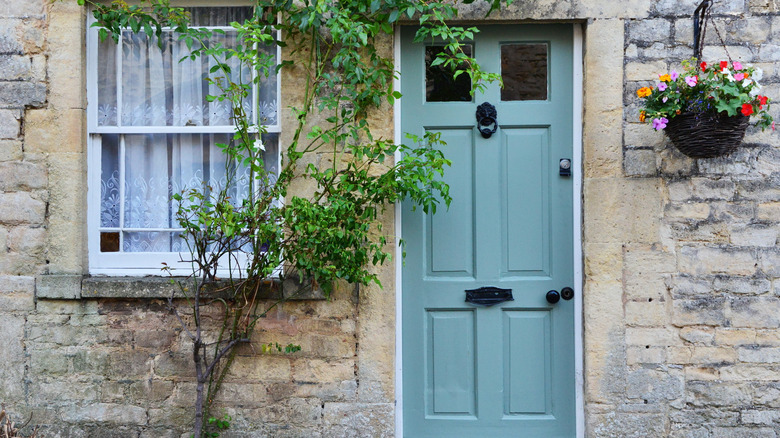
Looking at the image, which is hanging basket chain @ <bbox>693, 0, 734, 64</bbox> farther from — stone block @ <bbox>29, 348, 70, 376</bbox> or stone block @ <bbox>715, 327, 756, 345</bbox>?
stone block @ <bbox>29, 348, 70, 376</bbox>

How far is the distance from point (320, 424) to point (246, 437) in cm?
44

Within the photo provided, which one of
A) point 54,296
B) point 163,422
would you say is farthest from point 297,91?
point 163,422

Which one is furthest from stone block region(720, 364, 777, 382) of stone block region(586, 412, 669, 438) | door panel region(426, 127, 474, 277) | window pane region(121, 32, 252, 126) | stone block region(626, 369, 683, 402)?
window pane region(121, 32, 252, 126)

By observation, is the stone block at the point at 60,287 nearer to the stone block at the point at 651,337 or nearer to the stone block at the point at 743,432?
the stone block at the point at 651,337

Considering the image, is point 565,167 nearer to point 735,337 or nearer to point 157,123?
point 735,337

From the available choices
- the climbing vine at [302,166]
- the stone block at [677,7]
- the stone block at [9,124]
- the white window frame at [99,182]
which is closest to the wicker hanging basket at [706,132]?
the stone block at [677,7]

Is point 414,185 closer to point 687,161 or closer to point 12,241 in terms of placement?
point 687,161

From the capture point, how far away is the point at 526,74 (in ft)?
13.0

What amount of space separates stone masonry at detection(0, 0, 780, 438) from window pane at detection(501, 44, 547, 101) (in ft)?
0.76

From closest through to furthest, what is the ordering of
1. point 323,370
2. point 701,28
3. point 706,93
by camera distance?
point 706,93 < point 701,28 < point 323,370

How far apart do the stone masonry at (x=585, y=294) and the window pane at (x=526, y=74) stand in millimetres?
232

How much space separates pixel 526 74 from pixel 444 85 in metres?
0.49

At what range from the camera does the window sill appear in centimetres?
380

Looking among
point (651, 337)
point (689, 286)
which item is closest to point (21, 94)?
point (651, 337)
